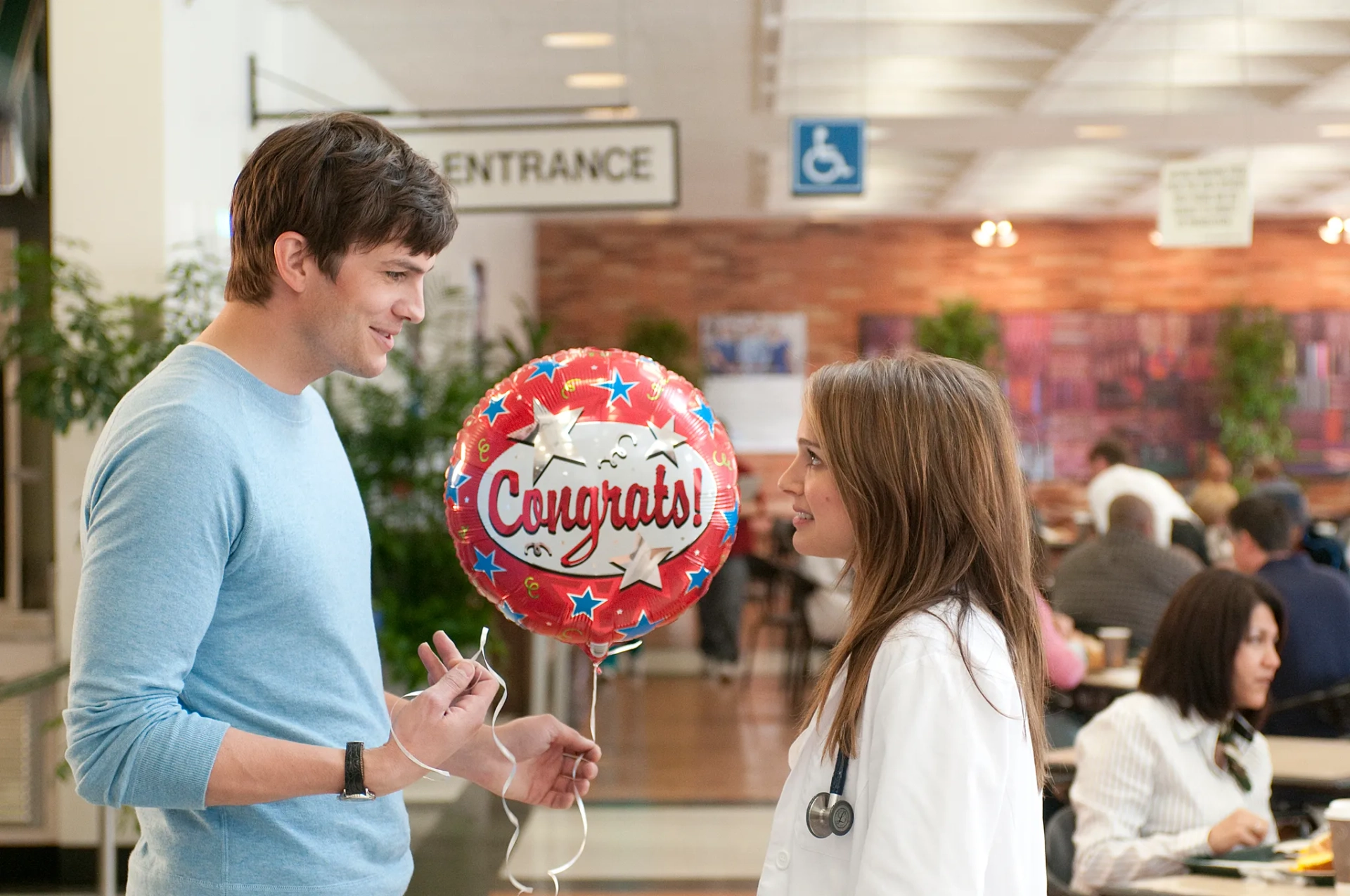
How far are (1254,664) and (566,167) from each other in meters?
2.64

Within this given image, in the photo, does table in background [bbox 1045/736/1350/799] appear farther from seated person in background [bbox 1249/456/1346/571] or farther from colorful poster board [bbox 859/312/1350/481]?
colorful poster board [bbox 859/312/1350/481]

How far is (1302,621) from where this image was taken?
4051 mm

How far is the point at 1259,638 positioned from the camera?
2.59 metres

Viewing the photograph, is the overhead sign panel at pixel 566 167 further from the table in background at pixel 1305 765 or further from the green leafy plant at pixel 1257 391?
the green leafy plant at pixel 1257 391

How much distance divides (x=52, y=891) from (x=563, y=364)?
3.51 metres

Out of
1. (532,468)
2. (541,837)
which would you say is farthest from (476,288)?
(532,468)

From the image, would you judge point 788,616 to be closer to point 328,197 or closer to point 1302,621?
point 1302,621

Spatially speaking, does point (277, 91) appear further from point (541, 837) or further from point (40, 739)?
point (541, 837)

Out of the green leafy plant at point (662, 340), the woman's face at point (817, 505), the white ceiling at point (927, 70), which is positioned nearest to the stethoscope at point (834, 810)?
the woman's face at point (817, 505)

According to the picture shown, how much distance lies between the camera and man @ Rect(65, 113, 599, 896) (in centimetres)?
113

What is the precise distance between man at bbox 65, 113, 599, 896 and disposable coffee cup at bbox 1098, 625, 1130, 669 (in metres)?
3.46

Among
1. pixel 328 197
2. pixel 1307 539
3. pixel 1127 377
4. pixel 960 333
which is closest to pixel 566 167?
pixel 328 197

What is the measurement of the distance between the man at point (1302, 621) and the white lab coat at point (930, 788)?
10.2 feet

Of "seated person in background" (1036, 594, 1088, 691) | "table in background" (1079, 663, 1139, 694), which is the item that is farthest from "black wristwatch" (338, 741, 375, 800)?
"table in background" (1079, 663, 1139, 694)
